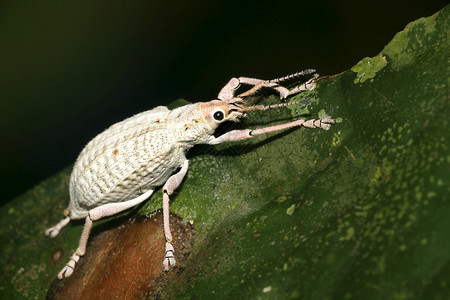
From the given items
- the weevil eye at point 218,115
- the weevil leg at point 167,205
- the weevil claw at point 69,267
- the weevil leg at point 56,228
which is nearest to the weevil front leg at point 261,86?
the weevil eye at point 218,115

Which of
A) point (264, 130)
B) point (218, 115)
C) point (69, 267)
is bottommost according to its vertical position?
point (69, 267)

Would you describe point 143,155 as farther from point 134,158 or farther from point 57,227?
point 57,227

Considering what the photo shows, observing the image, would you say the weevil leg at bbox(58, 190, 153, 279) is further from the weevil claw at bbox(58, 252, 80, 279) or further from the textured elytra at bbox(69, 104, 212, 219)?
the textured elytra at bbox(69, 104, 212, 219)

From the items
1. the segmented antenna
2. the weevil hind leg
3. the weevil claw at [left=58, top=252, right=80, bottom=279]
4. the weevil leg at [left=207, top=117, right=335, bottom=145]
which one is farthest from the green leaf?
the weevil hind leg

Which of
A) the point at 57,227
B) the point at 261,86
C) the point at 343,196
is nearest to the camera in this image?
the point at 343,196

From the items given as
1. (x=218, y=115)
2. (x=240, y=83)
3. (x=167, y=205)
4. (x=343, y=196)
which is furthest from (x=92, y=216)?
(x=343, y=196)

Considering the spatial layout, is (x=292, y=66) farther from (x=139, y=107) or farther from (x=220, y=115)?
(x=139, y=107)
